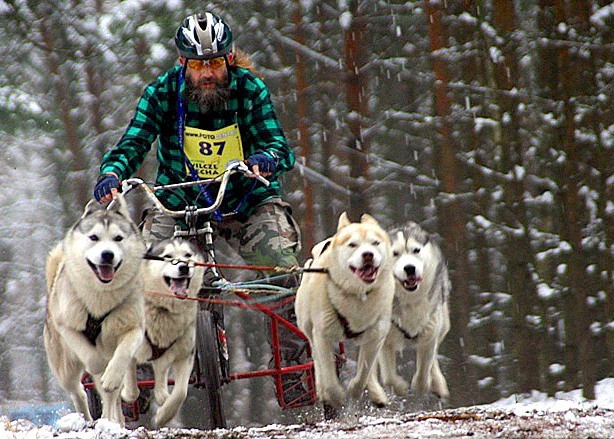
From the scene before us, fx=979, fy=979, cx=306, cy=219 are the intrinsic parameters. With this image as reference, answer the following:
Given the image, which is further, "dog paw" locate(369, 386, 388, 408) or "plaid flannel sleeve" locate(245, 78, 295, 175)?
"plaid flannel sleeve" locate(245, 78, 295, 175)

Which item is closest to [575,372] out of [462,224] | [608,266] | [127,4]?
[608,266]

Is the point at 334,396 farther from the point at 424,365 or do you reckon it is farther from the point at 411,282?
the point at 411,282

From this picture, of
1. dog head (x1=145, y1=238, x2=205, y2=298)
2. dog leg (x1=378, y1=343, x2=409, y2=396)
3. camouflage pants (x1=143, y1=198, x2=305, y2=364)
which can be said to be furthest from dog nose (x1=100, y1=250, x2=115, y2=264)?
dog leg (x1=378, y1=343, x2=409, y2=396)

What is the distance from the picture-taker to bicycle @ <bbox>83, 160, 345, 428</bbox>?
4895 mm

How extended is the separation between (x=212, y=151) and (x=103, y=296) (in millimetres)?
1089

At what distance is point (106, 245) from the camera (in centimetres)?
452

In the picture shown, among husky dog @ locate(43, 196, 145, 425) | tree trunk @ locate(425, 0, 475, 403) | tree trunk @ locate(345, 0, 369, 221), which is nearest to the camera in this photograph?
husky dog @ locate(43, 196, 145, 425)

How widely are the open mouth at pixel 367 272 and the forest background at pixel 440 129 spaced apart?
844cm

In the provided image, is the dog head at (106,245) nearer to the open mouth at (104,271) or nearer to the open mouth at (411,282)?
the open mouth at (104,271)

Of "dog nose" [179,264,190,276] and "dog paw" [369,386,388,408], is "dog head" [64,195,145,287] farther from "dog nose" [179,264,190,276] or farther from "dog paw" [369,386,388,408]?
"dog paw" [369,386,388,408]

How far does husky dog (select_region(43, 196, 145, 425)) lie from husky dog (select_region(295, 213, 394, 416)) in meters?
0.88

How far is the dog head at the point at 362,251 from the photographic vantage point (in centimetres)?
464

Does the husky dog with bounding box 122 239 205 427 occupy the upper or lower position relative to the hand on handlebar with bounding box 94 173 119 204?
lower

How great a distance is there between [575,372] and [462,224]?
104 inches
